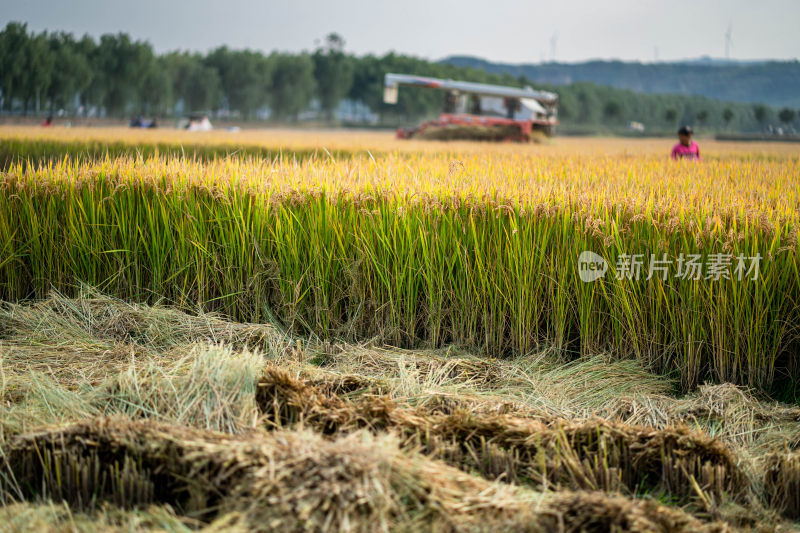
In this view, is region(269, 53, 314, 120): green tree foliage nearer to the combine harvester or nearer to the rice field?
the combine harvester

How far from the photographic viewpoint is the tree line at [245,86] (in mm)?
10828

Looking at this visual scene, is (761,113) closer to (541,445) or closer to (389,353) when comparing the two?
(389,353)

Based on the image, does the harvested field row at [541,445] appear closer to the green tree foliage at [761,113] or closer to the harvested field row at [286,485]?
the harvested field row at [286,485]

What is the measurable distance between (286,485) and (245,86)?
69.1 m

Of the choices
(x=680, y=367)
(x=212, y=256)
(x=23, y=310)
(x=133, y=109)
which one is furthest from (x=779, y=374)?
(x=133, y=109)

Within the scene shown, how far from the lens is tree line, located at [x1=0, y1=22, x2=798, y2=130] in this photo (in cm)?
1083

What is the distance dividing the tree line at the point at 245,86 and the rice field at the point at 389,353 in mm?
6256

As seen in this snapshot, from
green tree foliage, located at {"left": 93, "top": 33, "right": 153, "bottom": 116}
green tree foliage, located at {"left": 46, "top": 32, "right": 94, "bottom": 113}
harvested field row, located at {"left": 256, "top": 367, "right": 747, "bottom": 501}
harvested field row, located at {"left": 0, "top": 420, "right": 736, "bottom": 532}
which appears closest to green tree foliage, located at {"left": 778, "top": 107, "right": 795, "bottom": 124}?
green tree foliage, located at {"left": 93, "top": 33, "right": 153, "bottom": 116}

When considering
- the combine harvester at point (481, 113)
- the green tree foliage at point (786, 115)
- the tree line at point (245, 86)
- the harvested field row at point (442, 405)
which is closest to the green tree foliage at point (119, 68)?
the tree line at point (245, 86)

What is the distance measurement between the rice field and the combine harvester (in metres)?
15.5

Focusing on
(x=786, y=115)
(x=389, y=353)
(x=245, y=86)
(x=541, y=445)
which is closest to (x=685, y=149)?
(x=389, y=353)

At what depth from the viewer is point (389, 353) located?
330cm

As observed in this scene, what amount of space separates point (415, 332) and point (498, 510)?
1945 millimetres

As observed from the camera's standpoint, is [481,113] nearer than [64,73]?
No
